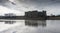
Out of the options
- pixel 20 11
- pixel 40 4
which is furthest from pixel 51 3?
pixel 20 11

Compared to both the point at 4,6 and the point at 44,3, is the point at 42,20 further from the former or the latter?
the point at 4,6

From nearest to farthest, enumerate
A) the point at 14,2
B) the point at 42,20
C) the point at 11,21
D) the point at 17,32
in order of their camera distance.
Result: the point at 17,32 → the point at 14,2 → the point at 42,20 → the point at 11,21

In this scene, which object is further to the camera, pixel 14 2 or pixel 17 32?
pixel 14 2

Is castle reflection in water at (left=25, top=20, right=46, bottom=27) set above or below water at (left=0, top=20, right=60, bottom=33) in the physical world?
above

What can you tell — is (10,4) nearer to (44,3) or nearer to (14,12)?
(14,12)

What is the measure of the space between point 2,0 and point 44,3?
859 mm

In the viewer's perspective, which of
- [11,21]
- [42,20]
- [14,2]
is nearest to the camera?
[14,2]

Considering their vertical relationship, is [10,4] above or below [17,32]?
above

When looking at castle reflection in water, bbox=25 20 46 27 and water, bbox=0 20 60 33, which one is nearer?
water, bbox=0 20 60 33

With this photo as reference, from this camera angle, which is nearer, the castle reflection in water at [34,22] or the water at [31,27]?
the water at [31,27]

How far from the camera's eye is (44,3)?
69.2 inches

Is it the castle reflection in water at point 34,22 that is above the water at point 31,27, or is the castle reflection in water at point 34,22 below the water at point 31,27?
above

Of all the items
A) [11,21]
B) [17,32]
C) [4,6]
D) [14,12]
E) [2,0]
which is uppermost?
[2,0]

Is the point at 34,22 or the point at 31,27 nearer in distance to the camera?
the point at 31,27
